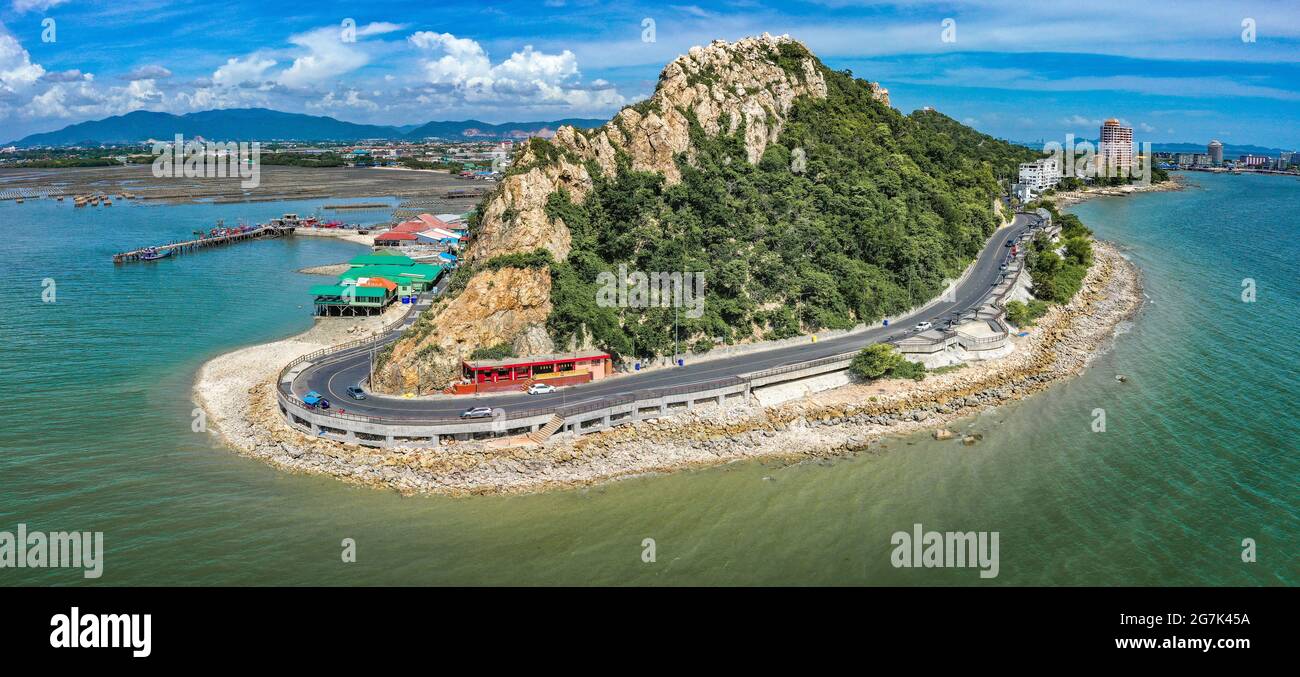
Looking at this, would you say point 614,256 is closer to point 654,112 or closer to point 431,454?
point 654,112

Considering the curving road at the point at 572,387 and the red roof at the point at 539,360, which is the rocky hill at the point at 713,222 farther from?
the curving road at the point at 572,387

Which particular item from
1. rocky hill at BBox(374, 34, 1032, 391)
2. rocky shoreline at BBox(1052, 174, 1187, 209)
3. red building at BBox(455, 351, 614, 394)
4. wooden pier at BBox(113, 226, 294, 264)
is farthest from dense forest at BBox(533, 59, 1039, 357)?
rocky shoreline at BBox(1052, 174, 1187, 209)

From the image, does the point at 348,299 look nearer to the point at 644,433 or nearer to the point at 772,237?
the point at 772,237

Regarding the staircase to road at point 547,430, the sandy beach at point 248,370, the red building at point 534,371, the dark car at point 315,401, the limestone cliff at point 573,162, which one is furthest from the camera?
the limestone cliff at point 573,162

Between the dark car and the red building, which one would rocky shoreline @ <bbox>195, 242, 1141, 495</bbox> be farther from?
the red building

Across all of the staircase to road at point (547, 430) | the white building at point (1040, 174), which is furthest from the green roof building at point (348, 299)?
the white building at point (1040, 174)
